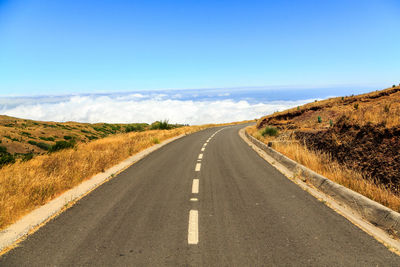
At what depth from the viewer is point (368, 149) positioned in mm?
7000

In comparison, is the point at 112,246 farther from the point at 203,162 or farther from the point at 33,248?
the point at 203,162

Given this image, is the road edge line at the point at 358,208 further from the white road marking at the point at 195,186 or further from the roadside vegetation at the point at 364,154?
the white road marking at the point at 195,186

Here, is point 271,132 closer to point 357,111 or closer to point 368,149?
point 357,111

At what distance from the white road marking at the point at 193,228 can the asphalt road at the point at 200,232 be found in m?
0.02

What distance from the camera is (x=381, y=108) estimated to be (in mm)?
8414

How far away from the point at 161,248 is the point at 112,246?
0.76 metres

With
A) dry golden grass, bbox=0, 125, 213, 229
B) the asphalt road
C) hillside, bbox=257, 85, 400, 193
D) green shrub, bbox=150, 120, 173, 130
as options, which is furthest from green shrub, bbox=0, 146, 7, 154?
hillside, bbox=257, 85, 400, 193

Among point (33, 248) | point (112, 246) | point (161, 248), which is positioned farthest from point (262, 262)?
point (33, 248)

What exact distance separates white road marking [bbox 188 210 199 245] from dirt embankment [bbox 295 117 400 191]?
4.43 m

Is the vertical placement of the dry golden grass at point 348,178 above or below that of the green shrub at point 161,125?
below

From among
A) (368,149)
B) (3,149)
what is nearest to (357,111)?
(368,149)

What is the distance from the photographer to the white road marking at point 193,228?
364 centimetres

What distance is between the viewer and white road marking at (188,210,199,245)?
11.9 ft

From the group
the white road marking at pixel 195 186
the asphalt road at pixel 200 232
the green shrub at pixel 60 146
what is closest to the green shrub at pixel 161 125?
the green shrub at pixel 60 146
